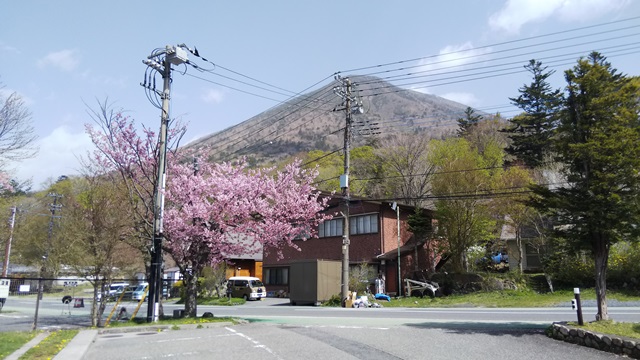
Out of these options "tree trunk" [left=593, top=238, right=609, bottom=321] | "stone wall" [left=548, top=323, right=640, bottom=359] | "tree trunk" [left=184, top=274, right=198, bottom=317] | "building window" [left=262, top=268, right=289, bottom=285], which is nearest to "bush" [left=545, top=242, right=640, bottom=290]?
"tree trunk" [left=593, top=238, right=609, bottom=321]

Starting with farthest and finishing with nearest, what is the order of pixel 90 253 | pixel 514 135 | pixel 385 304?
1. pixel 514 135
2. pixel 385 304
3. pixel 90 253

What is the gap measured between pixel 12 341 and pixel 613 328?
48.8 ft

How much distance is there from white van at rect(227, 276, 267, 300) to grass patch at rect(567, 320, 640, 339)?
96.5 feet

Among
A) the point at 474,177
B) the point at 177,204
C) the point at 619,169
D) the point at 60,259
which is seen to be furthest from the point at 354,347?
the point at 474,177

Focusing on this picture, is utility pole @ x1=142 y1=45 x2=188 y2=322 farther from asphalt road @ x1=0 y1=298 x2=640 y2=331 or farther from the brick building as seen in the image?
the brick building

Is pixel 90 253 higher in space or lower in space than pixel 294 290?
higher

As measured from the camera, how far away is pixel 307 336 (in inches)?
473

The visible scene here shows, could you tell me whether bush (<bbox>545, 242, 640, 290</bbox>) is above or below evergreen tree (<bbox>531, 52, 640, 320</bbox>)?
below

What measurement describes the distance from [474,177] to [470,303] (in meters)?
10.4

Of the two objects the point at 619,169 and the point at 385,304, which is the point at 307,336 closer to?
the point at 619,169

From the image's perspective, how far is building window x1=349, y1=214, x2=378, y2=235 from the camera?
35.3 meters

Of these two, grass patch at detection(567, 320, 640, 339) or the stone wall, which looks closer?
the stone wall

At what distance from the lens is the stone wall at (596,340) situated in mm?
8961

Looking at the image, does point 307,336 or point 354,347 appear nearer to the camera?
point 354,347
